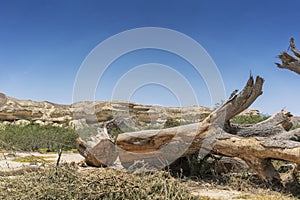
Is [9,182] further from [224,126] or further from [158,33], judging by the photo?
[158,33]

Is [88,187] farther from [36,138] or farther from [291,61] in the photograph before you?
[36,138]

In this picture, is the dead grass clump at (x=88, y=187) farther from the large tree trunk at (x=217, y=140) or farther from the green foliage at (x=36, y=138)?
the green foliage at (x=36, y=138)

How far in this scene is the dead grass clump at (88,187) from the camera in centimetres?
385

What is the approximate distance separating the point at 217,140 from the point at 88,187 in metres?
4.05

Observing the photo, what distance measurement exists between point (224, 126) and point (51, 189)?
4928 millimetres

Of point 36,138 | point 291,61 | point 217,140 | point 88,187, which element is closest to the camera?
point 88,187

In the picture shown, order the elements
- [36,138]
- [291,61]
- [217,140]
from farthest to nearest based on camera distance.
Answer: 1. [36,138]
2. [291,61]
3. [217,140]

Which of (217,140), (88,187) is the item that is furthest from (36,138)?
(88,187)

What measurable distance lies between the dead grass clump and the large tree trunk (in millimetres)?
2672

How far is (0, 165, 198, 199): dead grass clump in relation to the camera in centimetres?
385

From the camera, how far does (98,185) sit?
3939 mm

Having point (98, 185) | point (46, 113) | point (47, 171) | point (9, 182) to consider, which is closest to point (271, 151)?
point (98, 185)

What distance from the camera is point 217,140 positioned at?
7.20 metres

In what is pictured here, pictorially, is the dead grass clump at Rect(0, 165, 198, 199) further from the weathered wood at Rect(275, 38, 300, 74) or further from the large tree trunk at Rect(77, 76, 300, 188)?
the weathered wood at Rect(275, 38, 300, 74)
